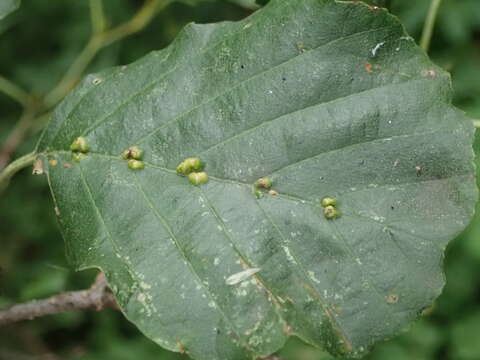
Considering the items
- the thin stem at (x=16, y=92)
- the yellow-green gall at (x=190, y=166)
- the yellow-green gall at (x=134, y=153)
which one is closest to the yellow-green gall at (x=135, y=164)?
the yellow-green gall at (x=134, y=153)

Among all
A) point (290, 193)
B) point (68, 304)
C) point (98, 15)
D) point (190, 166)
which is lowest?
point (68, 304)

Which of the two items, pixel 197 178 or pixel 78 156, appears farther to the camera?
pixel 78 156

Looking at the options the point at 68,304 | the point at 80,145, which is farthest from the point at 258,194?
the point at 68,304

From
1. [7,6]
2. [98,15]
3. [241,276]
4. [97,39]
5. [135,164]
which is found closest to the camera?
[241,276]

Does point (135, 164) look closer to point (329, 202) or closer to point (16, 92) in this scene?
point (329, 202)

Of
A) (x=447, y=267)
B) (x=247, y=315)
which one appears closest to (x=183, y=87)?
(x=247, y=315)

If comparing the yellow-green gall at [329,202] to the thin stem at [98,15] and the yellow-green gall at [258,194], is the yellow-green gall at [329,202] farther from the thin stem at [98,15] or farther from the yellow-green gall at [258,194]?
the thin stem at [98,15]
